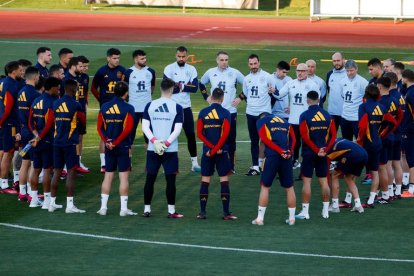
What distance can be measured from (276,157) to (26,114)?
486 centimetres

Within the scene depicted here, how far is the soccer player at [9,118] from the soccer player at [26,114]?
1.77 feet

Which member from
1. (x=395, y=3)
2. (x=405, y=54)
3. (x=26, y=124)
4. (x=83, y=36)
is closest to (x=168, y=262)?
(x=26, y=124)

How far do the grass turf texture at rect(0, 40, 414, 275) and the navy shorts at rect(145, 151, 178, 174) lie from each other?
86 cm

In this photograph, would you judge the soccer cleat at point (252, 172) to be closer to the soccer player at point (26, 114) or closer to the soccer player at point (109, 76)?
the soccer player at point (109, 76)

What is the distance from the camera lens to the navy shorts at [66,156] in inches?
680

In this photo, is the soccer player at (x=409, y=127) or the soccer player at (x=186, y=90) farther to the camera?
the soccer player at (x=186, y=90)

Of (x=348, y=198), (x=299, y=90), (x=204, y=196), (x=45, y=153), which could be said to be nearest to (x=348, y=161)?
(x=348, y=198)

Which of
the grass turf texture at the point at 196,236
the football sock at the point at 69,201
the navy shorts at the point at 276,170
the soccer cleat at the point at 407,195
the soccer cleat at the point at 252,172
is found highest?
the navy shorts at the point at 276,170

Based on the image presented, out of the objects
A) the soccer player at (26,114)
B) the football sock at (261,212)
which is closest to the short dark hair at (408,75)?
the football sock at (261,212)

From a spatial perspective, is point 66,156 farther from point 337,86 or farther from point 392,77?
point 337,86

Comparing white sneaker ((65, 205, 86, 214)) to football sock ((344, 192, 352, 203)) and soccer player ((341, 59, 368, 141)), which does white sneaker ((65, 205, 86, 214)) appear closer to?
football sock ((344, 192, 352, 203))

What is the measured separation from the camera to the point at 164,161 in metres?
16.9

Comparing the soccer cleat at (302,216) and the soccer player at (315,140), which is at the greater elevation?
the soccer player at (315,140)

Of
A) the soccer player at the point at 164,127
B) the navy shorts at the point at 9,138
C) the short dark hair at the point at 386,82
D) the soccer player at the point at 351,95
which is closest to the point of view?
the soccer player at the point at 164,127
